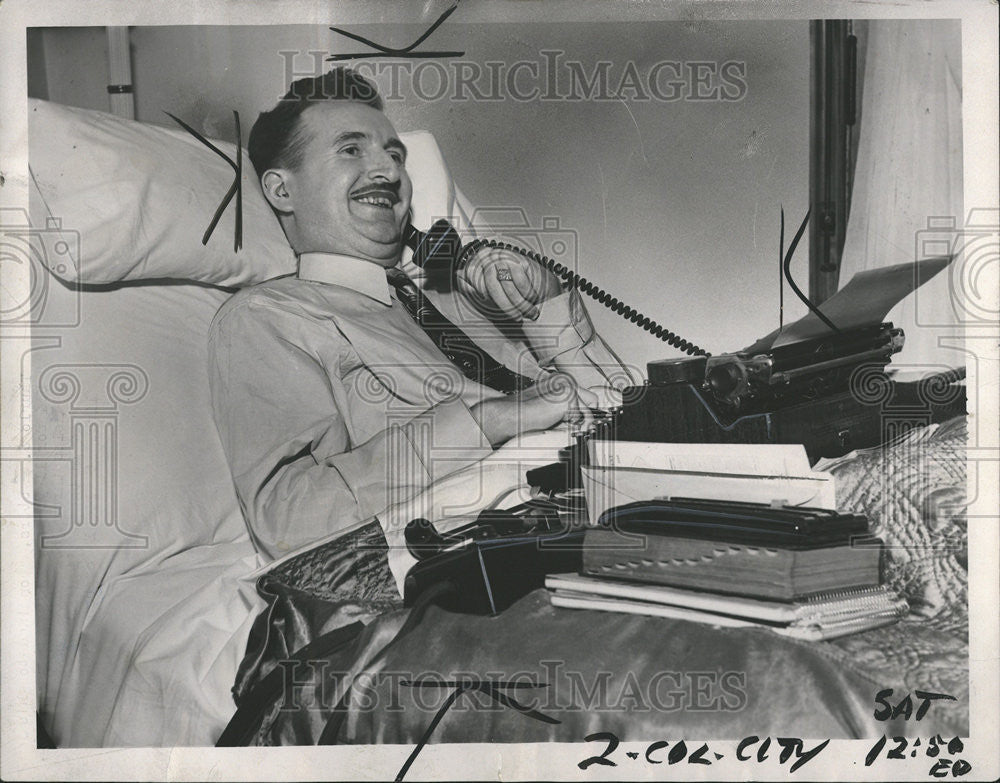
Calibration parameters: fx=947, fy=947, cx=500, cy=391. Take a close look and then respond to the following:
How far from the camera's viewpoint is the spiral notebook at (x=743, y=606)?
56.7 inches

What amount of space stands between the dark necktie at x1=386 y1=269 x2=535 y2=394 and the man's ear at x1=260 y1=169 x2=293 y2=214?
0.21 metres

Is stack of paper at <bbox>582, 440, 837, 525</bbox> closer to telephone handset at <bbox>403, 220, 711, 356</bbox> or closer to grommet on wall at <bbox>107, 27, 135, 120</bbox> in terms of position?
telephone handset at <bbox>403, 220, 711, 356</bbox>

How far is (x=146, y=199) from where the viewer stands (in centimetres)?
150

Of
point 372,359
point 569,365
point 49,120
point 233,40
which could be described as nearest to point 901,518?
point 569,365

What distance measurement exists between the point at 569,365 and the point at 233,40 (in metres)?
0.77

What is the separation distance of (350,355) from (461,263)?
242mm

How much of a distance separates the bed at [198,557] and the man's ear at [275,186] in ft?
0.09

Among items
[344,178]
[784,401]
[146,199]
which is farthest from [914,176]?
[146,199]

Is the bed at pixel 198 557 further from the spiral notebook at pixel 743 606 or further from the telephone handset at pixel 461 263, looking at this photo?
the telephone handset at pixel 461 263

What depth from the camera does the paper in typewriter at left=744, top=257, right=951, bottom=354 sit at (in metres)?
1.57

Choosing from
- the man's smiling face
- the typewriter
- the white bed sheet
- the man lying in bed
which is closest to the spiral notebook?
the typewriter

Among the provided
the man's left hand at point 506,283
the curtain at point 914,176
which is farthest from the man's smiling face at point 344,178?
the curtain at point 914,176

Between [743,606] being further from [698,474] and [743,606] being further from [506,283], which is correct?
[506,283]

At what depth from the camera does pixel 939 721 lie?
1.53 m
